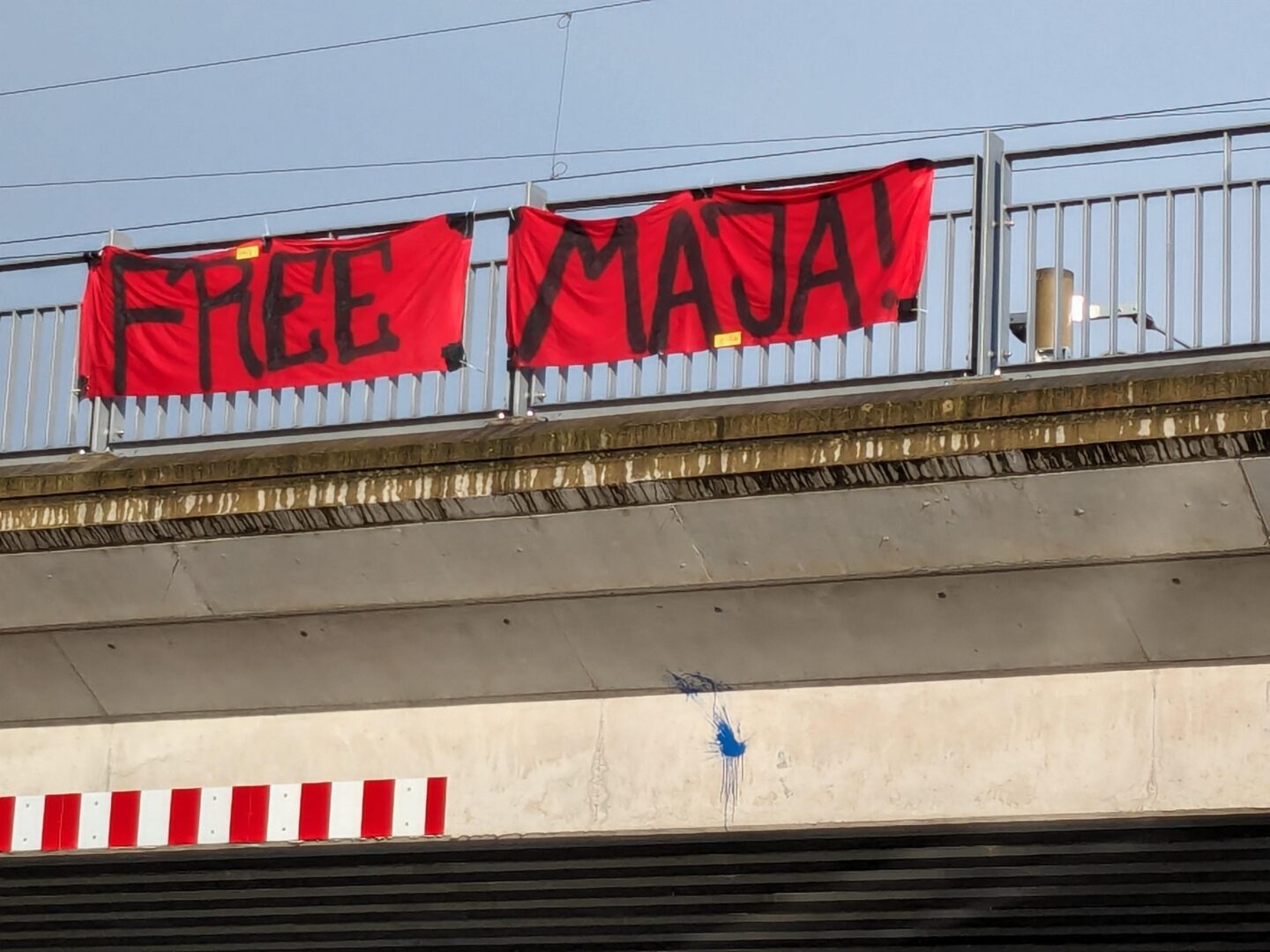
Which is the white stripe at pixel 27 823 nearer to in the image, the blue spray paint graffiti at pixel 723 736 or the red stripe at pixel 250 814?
the red stripe at pixel 250 814

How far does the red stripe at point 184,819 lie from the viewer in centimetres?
1129

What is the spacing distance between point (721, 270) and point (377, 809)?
2965 millimetres

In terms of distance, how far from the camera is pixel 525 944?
1213 cm

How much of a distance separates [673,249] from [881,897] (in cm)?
315

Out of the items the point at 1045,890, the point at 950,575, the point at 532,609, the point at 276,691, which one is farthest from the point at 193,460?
the point at 1045,890

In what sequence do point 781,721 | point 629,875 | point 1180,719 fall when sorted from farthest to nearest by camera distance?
point 629,875 < point 781,721 < point 1180,719

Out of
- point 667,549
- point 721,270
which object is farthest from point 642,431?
point 721,270

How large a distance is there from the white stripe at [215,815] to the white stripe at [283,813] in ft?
0.72

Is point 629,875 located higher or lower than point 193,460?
lower

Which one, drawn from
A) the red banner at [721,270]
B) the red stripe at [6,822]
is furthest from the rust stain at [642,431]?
the red stripe at [6,822]

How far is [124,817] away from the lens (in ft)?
37.6

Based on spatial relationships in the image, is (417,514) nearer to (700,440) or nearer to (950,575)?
(700,440)

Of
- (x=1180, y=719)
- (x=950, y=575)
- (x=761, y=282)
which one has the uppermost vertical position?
(x=761, y=282)

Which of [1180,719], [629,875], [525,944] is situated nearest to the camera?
[1180,719]
